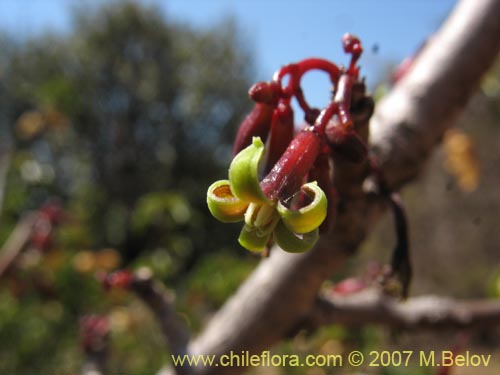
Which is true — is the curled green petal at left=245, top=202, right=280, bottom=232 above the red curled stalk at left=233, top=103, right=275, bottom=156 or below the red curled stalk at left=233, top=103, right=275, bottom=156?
below

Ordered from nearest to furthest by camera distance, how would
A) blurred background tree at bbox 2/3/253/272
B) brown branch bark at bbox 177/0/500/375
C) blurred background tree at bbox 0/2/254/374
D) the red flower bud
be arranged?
the red flower bud → brown branch bark at bbox 177/0/500/375 → blurred background tree at bbox 0/2/254/374 → blurred background tree at bbox 2/3/253/272

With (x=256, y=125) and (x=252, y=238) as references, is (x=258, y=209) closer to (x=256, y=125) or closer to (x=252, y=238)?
(x=252, y=238)

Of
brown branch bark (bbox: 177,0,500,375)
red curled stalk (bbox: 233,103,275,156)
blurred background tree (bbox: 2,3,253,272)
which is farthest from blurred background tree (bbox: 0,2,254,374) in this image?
red curled stalk (bbox: 233,103,275,156)

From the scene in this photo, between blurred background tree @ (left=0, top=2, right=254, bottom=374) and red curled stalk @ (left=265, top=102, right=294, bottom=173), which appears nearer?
red curled stalk @ (left=265, top=102, right=294, bottom=173)

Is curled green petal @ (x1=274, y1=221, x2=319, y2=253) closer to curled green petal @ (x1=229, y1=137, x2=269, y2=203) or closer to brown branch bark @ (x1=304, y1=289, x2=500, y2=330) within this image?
curled green petal @ (x1=229, y1=137, x2=269, y2=203)

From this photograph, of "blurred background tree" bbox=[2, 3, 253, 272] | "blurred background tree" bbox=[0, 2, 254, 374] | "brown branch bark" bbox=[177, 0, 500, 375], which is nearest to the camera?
"brown branch bark" bbox=[177, 0, 500, 375]
